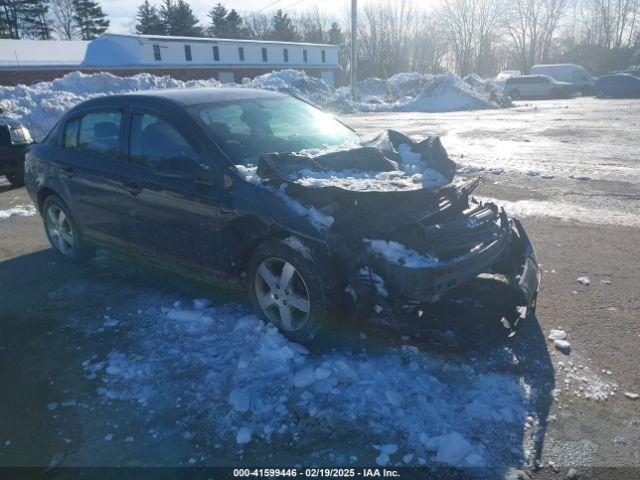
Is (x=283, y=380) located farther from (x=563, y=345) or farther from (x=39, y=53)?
(x=39, y=53)

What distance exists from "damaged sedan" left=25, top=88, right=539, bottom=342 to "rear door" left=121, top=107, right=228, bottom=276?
1 centimetres

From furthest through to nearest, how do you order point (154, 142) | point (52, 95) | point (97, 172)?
point (52, 95)
point (97, 172)
point (154, 142)

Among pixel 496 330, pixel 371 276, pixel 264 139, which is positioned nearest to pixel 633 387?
pixel 496 330

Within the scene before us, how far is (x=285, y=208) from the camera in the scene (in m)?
3.45

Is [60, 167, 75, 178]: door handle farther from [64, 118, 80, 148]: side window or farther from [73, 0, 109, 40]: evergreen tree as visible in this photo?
[73, 0, 109, 40]: evergreen tree

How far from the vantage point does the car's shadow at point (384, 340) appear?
3.04 m

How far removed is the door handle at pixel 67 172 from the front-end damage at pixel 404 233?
8.29 ft

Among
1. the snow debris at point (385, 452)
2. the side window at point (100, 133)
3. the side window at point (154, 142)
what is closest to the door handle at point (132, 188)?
the side window at point (154, 142)

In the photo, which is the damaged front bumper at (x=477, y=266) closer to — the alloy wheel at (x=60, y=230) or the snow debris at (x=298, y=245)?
the snow debris at (x=298, y=245)

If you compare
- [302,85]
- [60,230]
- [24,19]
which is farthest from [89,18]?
[60,230]

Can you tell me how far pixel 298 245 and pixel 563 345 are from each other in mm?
1995

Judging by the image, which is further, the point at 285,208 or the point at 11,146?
the point at 11,146

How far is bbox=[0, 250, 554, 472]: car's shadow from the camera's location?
3.04 meters

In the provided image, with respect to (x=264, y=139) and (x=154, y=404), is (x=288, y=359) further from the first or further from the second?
(x=264, y=139)
